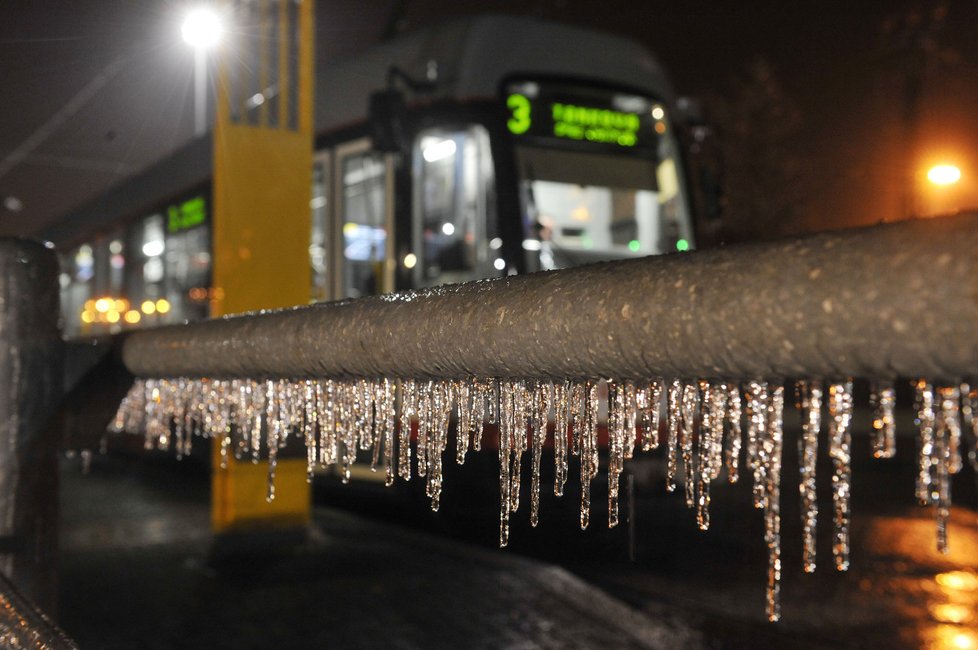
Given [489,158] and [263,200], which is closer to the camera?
[263,200]

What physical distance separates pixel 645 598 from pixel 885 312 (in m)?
5.13

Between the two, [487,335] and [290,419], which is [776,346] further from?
[290,419]

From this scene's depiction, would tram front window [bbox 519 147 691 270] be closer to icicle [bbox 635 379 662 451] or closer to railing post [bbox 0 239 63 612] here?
railing post [bbox 0 239 63 612]

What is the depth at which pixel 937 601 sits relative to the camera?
5.83 metres

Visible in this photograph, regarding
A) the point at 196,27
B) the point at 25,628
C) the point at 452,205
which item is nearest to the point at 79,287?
the point at 196,27

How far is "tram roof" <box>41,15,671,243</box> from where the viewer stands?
26.4 feet

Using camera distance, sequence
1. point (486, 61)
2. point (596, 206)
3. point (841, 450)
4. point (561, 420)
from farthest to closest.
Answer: point (596, 206)
point (486, 61)
point (561, 420)
point (841, 450)

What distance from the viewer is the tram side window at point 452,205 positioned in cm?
791

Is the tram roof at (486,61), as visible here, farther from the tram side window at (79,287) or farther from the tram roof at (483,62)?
the tram side window at (79,287)

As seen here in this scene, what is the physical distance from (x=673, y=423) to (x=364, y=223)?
779 cm

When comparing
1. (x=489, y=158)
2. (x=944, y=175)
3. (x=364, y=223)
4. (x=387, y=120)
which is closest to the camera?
(x=387, y=120)

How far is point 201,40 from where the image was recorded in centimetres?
1382

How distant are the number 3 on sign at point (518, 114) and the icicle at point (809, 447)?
7106 millimetres

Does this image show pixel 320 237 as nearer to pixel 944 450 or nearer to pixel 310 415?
pixel 310 415
